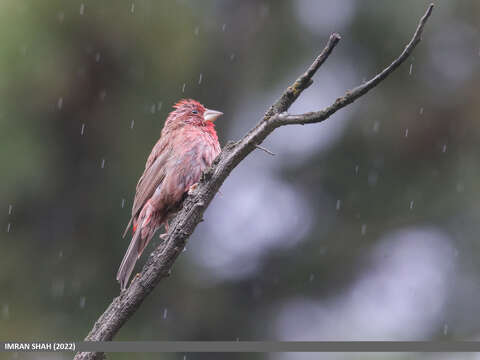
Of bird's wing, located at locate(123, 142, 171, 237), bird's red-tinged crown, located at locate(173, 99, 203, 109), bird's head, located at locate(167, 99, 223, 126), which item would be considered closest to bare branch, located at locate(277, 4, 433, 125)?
bird's wing, located at locate(123, 142, 171, 237)

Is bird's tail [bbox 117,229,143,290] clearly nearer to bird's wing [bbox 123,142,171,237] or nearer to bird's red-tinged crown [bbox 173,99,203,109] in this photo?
bird's wing [bbox 123,142,171,237]

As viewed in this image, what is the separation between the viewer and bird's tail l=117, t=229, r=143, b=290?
396cm

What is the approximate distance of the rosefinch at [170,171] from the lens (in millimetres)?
4668

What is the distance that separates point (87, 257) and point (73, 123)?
1072 millimetres

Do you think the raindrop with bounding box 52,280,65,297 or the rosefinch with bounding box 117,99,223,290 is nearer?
the rosefinch with bounding box 117,99,223,290

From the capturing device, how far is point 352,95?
9.00ft

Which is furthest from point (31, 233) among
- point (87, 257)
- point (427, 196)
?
point (427, 196)

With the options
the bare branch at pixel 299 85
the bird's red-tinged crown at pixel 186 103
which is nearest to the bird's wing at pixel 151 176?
the bird's red-tinged crown at pixel 186 103

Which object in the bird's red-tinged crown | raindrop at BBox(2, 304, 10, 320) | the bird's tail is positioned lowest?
raindrop at BBox(2, 304, 10, 320)

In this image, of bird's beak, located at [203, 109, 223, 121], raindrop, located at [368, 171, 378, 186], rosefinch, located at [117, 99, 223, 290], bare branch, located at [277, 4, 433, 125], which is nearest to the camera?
bare branch, located at [277, 4, 433, 125]

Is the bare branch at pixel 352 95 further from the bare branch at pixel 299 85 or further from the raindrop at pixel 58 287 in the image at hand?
the raindrop at pixel 58 287

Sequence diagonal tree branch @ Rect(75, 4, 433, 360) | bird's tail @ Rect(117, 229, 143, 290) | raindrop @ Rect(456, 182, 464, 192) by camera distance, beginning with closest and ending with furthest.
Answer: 1. diagonal tree branch @ Rect(75, 4, 433, 360)
2. bird's tail @ Rect(117, 229, 143, 290)
3. raindrop @ Rect(456, 182, 464, 192)

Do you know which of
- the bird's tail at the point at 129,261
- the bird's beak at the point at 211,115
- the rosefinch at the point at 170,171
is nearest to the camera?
the bird's tail at the point at 129,261

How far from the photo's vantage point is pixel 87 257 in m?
5.38
